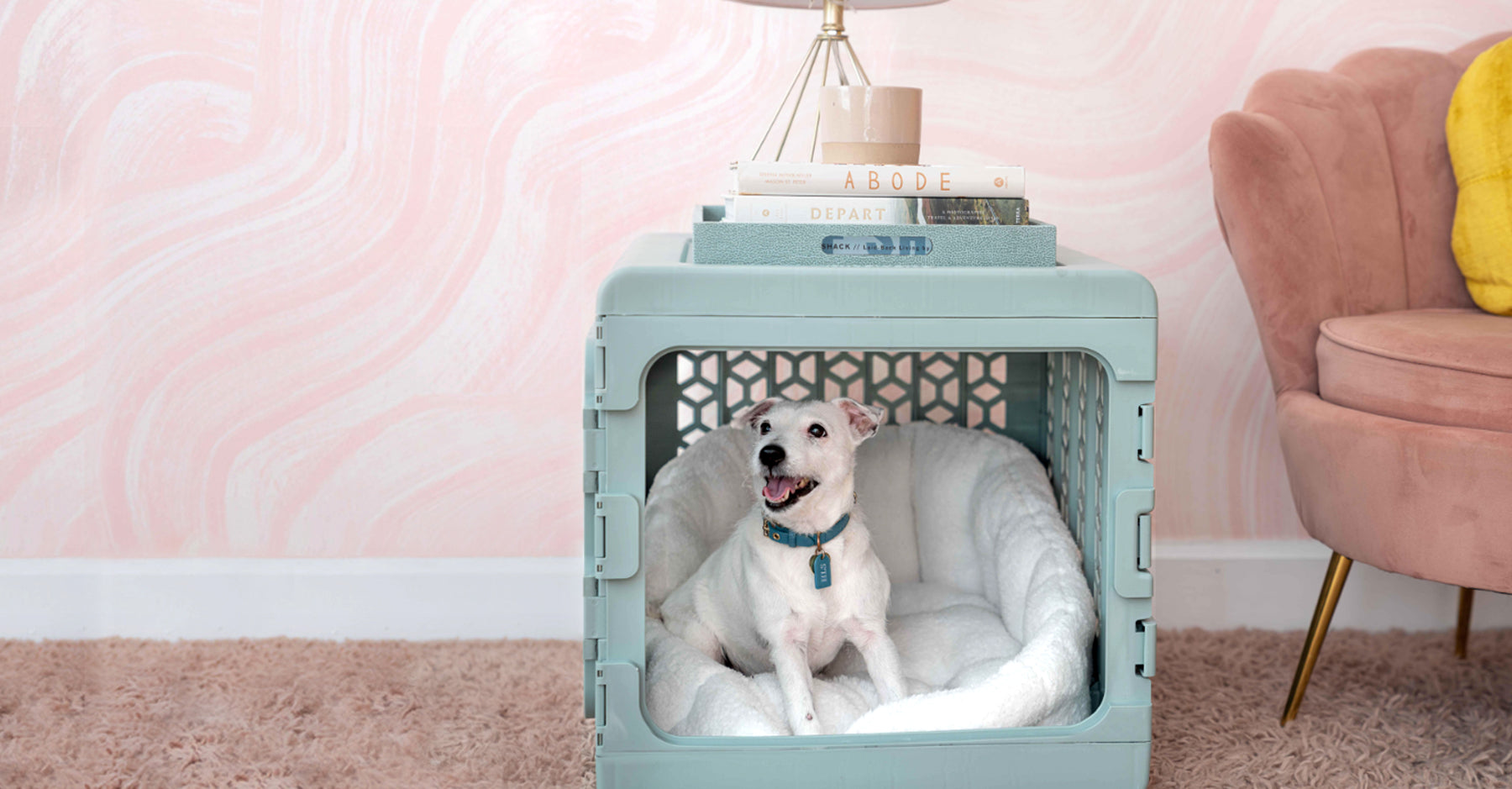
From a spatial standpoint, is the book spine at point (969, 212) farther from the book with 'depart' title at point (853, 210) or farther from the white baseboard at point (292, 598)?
the white baseboard at point (292, 598)

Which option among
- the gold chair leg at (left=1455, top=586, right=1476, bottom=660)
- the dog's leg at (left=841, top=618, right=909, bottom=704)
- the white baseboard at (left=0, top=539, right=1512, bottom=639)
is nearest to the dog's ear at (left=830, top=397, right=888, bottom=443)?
the dog's leg at (left=841, top=618, right=909, bottom=704)

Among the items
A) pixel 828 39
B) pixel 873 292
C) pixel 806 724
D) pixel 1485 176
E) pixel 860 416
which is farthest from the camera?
pixel 1485 176

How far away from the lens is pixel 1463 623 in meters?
1.74

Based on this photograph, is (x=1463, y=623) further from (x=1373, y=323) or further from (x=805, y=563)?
(x=805, y=563)

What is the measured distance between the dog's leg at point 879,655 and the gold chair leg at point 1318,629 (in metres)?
0.60

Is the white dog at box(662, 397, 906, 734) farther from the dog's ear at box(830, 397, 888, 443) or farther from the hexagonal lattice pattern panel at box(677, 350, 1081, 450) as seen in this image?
the hexagonal lattice pattern panel at box(677, 350, 1081, 450)

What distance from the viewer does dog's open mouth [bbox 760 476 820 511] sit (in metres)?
1.18

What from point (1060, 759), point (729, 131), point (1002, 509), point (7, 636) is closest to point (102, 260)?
point (7, 636)

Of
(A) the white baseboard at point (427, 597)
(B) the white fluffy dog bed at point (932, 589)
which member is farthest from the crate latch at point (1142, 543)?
(A) the white baseboard at point (427, 597)

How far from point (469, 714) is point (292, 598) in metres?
0.47

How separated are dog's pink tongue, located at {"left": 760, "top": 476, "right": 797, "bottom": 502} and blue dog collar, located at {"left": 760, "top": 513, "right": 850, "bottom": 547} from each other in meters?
0.05

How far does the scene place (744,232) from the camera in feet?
3.46

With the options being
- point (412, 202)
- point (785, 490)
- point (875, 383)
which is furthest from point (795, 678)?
point (412, 202)

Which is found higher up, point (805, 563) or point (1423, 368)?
point (1423, 368)
